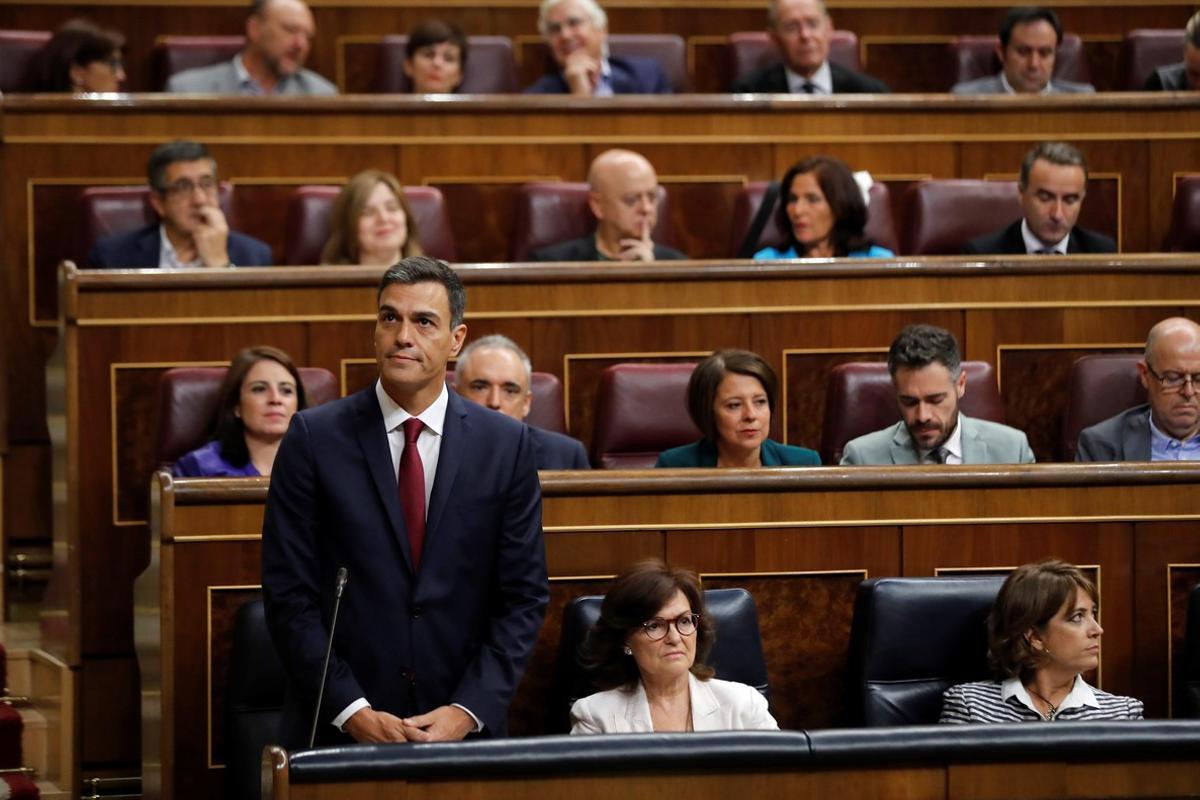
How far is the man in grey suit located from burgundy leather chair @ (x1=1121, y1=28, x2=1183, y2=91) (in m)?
1.42

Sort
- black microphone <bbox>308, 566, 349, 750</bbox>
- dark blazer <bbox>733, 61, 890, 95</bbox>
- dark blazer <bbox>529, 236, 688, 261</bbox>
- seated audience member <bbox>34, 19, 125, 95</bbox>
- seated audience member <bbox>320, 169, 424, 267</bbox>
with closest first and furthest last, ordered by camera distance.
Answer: black microphone <bbox>308, 566, 349, 750</bbox> < seated audience member <bbox>320, 169, 424, 267</bbox> < dark blazer <bbox>529, 236, 688, 261</bbox> < seated audience member <bbox>34, 19, 125, 95</bbox> < dark blazer <bbox>733, 61, 890, 95</bbox>

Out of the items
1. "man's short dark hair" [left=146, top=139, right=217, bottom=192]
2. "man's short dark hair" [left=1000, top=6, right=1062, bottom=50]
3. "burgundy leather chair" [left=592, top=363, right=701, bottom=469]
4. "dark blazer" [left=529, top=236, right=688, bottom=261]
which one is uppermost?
"man's short dark hair" [left=1000, top=6, right=1062, bottom=50]

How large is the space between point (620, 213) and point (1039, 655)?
3.30 feet

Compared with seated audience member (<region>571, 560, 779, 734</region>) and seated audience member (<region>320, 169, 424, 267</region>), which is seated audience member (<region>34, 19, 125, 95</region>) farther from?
seated audience member (<region>571, 560, 779, 734</region>)

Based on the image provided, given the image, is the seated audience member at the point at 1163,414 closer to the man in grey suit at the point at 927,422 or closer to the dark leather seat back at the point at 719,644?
the man in grey suit at the point at 927,422

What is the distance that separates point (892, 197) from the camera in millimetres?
2787

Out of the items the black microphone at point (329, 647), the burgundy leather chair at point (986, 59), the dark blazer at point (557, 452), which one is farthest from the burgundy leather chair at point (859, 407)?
the burgundy leather chair at point (986, 59)

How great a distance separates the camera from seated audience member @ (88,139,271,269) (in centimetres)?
238

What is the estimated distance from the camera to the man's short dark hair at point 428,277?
4.60 ft

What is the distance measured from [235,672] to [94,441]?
520mm

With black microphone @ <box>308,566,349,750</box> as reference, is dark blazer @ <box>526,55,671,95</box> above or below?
above

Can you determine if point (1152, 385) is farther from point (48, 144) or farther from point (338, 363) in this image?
point (48, 144)

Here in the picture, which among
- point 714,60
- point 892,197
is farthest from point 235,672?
point 714,60

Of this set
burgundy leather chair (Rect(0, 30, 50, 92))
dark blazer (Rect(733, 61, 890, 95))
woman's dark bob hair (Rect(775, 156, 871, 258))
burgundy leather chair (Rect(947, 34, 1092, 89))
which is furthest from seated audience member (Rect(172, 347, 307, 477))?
burgundy leather chair (Rect(947, 34, 1092, 89))
